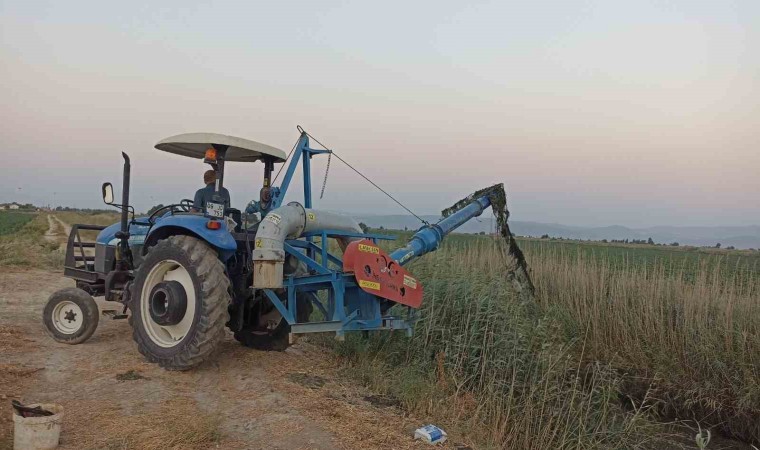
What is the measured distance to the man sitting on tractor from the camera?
18.8 ft

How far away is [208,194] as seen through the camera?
5750mm

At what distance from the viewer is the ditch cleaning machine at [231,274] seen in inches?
192

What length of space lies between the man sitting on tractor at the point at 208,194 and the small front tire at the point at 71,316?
5.16 ft

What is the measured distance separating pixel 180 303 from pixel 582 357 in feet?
16.2

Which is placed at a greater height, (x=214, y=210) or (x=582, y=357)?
(x=214, y=210)

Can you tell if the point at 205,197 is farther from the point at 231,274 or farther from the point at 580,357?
the point at 580,357

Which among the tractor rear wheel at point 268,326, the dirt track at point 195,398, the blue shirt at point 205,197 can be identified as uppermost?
the blue shirt at point 205,197

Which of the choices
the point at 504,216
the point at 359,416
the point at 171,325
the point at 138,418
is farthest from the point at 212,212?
the point at 504,216

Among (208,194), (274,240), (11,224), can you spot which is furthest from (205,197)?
(11,224)

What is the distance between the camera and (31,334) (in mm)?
6188

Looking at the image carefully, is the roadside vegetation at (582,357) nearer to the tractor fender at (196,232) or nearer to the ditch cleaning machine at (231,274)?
the ditch cleaning machine at (231,274)

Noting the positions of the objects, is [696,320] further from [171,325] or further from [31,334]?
[31,334]

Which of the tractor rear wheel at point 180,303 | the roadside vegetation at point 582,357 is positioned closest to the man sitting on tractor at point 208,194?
the tractor rear wheel at point 180,303

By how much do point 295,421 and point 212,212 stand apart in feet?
7.07
